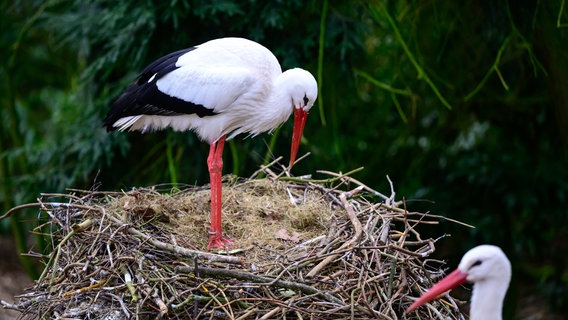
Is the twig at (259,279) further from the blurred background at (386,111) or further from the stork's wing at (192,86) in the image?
the blurred background at (386,111)

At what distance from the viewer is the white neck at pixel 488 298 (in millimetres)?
3596

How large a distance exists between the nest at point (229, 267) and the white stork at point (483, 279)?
299mm

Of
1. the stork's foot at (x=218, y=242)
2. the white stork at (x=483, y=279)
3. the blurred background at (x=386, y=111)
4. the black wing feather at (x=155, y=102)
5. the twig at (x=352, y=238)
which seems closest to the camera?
the white stork at (x=483, y=279)

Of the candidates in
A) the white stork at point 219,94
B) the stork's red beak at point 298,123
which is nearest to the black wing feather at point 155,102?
the white stork at point 219,94

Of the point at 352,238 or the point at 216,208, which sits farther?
the point at 216,208

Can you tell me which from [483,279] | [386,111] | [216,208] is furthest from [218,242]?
[386,111]

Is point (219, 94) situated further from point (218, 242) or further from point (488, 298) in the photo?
point (488, 298)

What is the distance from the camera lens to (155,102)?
4.73 m

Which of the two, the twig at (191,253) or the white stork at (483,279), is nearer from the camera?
the white stork at (483,279)

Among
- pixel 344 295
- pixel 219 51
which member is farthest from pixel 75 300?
pixel 219 51

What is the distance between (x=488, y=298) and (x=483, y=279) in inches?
3.4

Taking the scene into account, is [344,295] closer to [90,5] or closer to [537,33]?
[537,33]

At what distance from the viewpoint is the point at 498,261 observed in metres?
3.55

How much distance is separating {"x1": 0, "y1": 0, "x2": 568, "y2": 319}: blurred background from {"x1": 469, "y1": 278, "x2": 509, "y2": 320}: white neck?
91.8 inches
